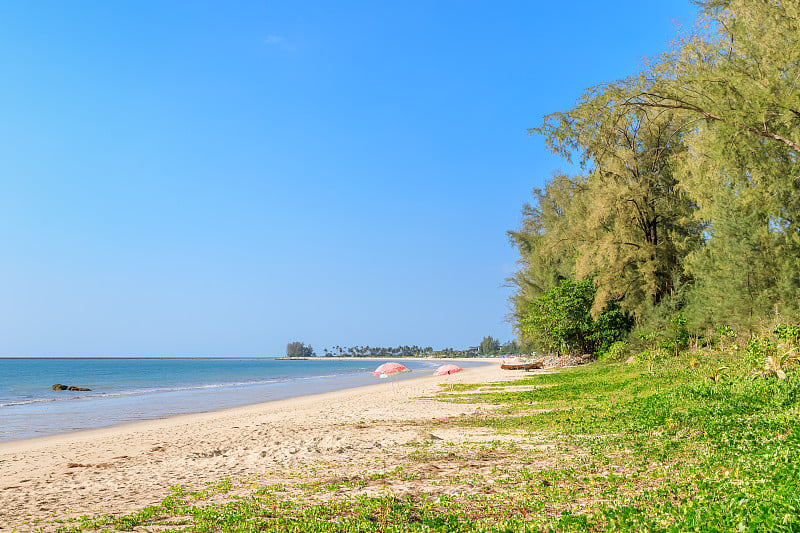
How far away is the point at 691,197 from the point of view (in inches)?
1142

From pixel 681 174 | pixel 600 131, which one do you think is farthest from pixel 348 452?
pixel 681 174

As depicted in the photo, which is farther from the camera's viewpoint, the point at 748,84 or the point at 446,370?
the point at 446,370

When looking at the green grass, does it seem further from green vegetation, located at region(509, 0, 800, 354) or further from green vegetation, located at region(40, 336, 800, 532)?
green vegetation, located at region(509, 0, 800, 354)

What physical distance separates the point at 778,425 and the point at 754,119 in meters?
8.90

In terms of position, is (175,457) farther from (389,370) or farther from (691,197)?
(691,197)

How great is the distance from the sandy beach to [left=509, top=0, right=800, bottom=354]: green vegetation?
941 cm

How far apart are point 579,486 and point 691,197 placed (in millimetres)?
25874

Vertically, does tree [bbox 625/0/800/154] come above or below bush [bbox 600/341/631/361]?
above

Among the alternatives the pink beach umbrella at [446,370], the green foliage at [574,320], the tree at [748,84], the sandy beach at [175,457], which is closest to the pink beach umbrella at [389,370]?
the pink beach umbrella at [446,370]

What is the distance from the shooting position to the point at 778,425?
890cm

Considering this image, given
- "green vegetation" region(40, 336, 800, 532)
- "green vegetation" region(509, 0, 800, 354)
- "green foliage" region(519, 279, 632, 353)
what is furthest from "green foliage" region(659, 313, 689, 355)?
"green vegetation" region(40, 336, 800, 532)

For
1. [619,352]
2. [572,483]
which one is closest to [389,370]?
[619,352]

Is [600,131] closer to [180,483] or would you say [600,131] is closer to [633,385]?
[633,385]

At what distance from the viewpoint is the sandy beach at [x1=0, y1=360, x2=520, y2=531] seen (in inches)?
363
